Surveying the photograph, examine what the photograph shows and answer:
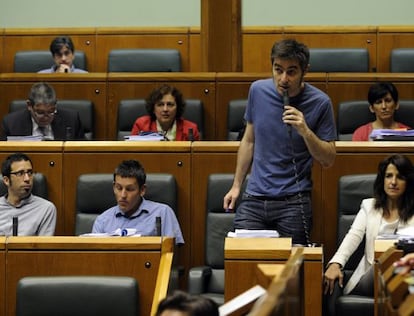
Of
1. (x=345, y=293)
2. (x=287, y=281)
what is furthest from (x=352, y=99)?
(x=287, y=281)

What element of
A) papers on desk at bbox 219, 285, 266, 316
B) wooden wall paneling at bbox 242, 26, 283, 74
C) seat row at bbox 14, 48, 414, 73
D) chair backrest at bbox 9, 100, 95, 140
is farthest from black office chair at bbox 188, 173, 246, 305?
wooden wall paneling at bbox 242, 26, 283, 74

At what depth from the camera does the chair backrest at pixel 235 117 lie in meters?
4.76

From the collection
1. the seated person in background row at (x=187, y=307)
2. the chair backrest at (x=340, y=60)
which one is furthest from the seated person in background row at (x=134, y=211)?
the chair backrest at (x=340, y=60)

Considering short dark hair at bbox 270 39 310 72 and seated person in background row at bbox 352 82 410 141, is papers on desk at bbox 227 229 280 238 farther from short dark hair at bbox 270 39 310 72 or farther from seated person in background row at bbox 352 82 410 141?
seated person in background row at bbox 352 82 410 141

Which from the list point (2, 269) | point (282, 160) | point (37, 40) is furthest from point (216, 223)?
point (37, 40)

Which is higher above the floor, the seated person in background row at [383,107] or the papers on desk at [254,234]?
the seated person in background row at [383,107]

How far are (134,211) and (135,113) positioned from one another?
1.17 meters

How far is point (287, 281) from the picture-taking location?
1.96m

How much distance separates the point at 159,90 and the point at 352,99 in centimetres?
84

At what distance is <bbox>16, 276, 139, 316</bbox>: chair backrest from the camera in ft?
9.96

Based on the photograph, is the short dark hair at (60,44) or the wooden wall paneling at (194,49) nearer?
the short dark hair at (60,44)

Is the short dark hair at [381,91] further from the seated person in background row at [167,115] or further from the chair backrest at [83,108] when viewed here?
the chair backrest at [83,108]

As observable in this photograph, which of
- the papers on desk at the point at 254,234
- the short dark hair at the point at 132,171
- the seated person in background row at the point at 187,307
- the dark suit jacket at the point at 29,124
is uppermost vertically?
the dark suit jacket at the point at 29,124

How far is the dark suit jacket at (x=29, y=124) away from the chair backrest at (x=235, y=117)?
0.63 meters
